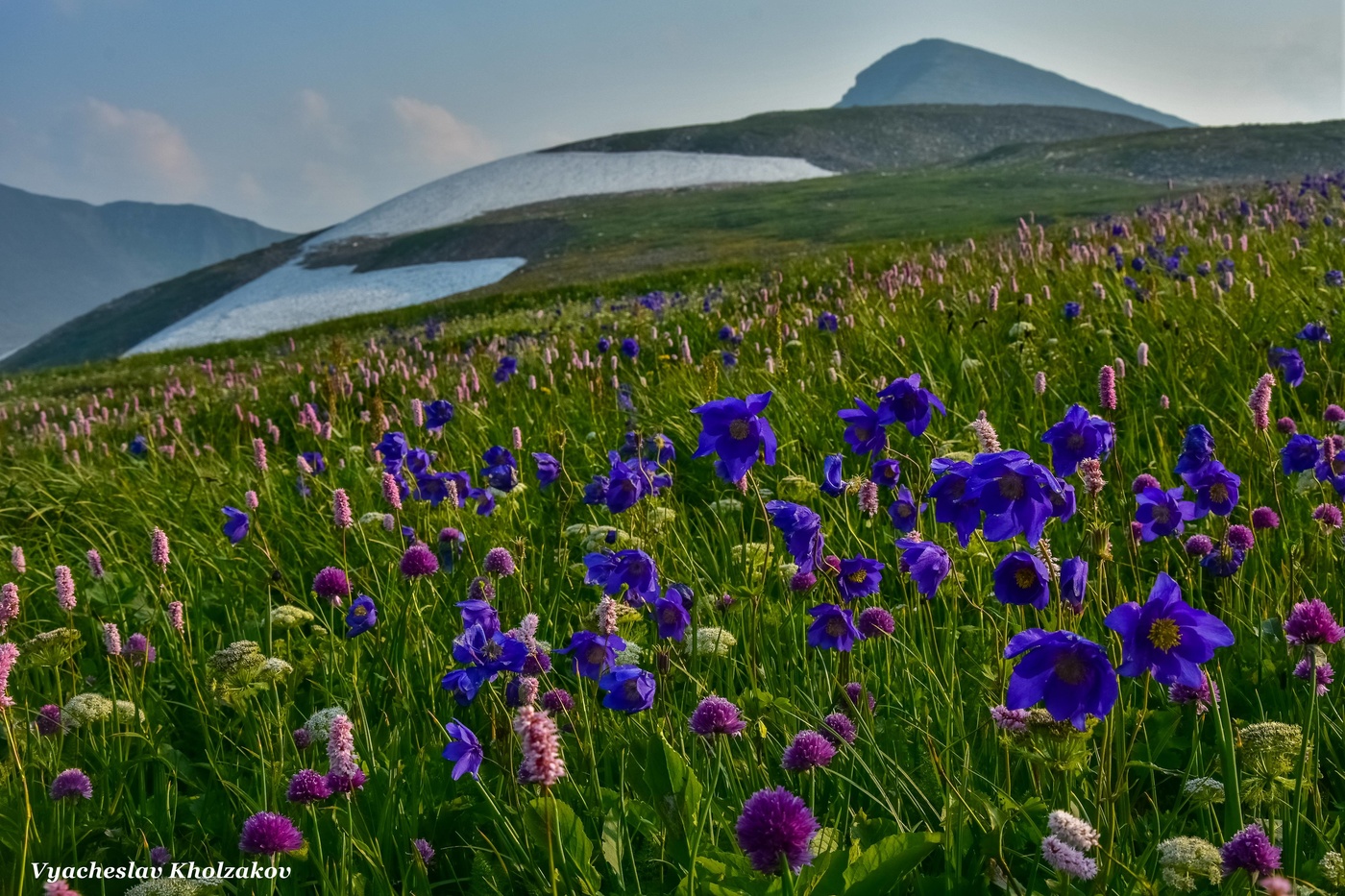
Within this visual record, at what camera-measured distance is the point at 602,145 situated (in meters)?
87.5

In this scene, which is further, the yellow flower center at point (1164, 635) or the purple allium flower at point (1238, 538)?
the purple allium flower at point (1238, 538)

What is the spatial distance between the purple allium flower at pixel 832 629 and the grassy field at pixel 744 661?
0.02m

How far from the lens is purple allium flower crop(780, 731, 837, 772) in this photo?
1.69 metres

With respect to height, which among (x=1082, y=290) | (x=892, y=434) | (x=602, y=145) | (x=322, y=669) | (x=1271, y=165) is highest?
(x=602, y=145)

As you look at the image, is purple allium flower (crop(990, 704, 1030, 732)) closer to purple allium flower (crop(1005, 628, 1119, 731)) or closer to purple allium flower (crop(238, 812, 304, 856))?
purple allium flower (crop(1005, 628, 1119, 731))

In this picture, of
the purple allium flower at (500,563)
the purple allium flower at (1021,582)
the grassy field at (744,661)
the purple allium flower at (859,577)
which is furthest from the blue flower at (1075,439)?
the purple allium flower at (500,563)

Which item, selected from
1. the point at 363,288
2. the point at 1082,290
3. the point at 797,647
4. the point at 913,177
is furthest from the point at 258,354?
the point at 913,177

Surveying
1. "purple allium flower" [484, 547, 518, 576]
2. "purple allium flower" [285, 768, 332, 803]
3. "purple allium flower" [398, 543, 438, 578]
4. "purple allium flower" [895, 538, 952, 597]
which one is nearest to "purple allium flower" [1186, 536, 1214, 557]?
"purple allium flower" [895, 538, 952, 597]

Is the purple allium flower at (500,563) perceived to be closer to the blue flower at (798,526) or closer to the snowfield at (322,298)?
the blue flower at (798,526)

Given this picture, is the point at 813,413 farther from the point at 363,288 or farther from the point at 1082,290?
the point at 363,288

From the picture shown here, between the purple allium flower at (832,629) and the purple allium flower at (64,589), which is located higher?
the purple allium flower at (64,589)

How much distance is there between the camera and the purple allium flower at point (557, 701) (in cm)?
206

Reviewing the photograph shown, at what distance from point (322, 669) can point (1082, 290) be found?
5.63 m

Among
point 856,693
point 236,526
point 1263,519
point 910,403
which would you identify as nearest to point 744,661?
point 856,693
